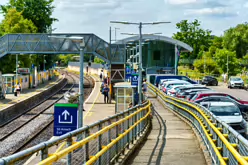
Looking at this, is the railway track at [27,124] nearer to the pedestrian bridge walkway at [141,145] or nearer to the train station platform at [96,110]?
the train station platform at [96,110]

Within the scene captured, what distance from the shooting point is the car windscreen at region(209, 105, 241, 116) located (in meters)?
20.8

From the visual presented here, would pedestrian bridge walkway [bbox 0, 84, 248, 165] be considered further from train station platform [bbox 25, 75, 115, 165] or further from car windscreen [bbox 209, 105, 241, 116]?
train station platform [bbox 25, 75, 115, 165]

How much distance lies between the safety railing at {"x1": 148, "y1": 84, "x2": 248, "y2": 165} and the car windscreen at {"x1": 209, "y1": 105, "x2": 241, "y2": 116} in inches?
28.1

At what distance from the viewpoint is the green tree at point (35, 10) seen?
290 ft

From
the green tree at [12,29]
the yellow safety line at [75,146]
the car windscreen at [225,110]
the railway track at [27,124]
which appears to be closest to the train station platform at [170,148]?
the car windscreen at [225,110]

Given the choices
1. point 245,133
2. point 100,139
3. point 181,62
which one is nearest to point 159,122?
point 245,133

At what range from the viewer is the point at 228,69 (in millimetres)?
90625

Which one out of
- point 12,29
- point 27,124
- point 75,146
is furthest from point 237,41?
point 75,146

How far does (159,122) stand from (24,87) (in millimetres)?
39050

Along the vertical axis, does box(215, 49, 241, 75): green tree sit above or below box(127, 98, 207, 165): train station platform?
above

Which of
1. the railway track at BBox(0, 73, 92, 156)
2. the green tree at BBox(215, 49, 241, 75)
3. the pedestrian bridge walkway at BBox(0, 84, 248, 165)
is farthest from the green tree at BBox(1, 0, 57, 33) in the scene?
the pedestrian bridge walkway at BBox(0, 84, 248, 165)

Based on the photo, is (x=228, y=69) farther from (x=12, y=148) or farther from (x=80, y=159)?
(x=80, y=159)

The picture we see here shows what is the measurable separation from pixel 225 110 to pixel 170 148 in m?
5.15

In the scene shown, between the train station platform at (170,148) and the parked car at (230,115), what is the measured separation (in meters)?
1.37
